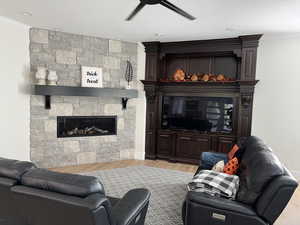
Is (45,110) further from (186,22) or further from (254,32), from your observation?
(254,32)

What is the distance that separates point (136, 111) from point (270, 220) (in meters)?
3.85

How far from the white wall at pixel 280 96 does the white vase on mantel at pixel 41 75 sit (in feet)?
13.4

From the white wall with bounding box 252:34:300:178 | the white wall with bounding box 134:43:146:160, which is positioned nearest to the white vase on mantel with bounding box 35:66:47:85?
the white wall with bounding box 134:43:146:160

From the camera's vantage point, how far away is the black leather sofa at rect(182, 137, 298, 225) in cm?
179

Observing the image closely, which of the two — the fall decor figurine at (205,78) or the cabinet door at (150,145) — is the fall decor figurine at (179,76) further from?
the cabinet door at (150,145)

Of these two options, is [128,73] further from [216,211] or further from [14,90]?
[216,211]

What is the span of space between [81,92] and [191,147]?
103 inches

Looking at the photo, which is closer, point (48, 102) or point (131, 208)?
point (131, 208)

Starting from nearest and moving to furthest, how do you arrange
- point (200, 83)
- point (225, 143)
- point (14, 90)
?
point (14, 90)
point (225, 143)
point (200, 83)

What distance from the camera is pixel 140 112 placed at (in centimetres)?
537

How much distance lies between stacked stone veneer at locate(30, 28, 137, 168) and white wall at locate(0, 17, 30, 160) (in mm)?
135

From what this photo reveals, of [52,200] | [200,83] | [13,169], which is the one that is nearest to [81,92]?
[200,83]

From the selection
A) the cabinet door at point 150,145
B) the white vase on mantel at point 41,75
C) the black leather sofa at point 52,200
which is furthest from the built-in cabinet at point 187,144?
the black leather sofa at point 52,200

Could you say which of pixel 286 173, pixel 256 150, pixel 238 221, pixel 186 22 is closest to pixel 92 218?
pixel 238 221
